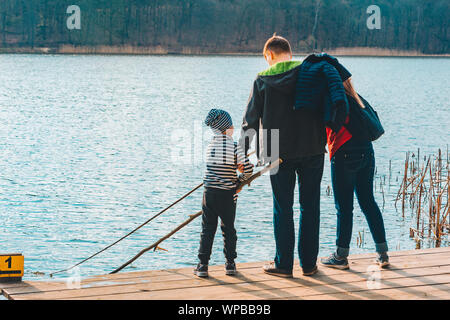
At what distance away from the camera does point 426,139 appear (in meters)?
23.4

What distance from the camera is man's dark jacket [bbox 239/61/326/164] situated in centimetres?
486

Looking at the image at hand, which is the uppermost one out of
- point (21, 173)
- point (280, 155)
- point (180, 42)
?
point (180, 42)

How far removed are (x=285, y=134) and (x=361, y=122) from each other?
24.2 inches

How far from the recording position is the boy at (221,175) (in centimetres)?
501

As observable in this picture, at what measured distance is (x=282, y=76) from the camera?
4848mm

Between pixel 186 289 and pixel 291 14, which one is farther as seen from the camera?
pixel 291 14

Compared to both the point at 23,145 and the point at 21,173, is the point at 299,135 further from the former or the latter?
the point at 23,145

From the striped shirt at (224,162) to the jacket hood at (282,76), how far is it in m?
0.53

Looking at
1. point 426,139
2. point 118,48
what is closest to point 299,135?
point 426,139

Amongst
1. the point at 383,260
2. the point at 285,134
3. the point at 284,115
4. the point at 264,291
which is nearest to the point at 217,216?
the point at 264,291

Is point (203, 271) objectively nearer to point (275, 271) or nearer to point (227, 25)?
point (275, 271)

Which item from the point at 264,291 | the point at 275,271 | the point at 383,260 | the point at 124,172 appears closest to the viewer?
the point at 264,291

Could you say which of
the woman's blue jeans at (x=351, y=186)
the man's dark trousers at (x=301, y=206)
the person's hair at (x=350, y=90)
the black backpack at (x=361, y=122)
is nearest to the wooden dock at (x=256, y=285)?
the man's dark trousers at (x=301, y=206)
